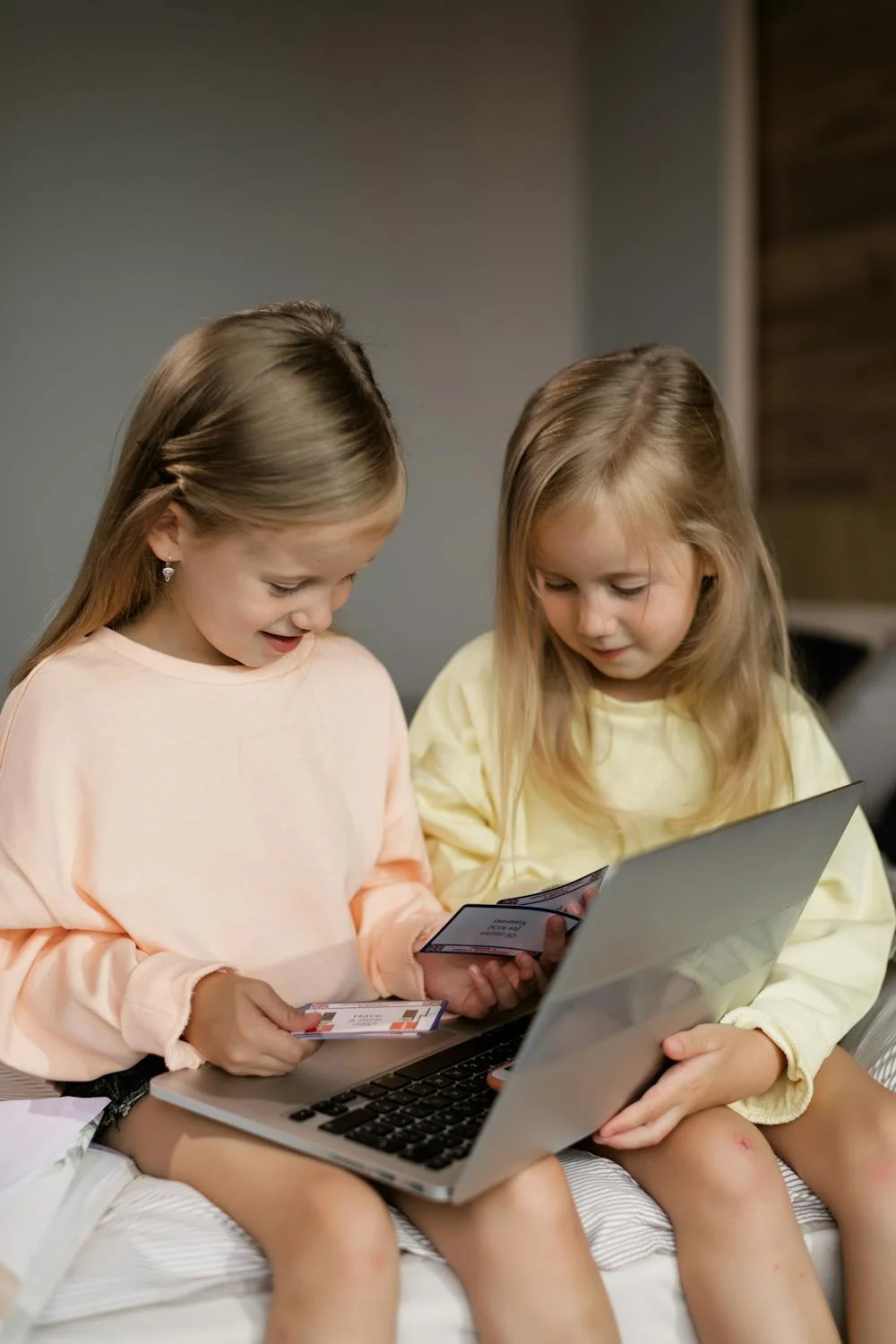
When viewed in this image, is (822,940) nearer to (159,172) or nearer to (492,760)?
(492,760)

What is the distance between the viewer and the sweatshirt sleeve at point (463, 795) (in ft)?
4.29

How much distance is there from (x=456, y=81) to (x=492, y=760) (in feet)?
4.26

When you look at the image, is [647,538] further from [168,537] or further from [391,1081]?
[391,1081]

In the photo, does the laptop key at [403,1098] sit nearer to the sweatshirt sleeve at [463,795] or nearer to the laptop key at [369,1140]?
the laptop key at [369,1140]

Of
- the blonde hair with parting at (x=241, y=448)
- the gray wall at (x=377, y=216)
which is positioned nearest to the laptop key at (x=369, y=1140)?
the blonde hair with parting at (x=241, y=448)

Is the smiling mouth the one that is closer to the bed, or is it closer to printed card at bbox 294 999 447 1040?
printed card at bbox 294 999 447 1040

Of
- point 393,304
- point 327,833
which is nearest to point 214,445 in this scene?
point 327,833

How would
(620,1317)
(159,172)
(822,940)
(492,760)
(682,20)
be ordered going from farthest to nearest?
1. (682,20)
2. (159,172)
3. (492,760)
4. (822,940)
5. (620,1317)

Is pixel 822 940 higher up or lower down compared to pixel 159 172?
lower down

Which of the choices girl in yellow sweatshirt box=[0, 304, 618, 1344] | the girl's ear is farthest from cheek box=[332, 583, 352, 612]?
the girl's ear

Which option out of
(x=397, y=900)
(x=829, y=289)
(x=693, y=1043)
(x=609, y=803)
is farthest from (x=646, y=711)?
(x=829, y=289)

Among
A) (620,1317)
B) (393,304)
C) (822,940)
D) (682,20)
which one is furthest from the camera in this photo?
(682,20)

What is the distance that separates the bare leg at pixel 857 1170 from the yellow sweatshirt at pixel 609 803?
149mm

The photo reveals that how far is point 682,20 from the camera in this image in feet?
7.92
